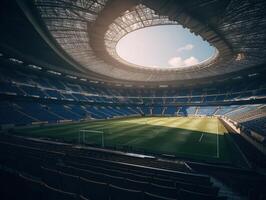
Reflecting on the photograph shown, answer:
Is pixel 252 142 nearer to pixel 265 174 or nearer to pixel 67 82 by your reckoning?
pixel 265 174

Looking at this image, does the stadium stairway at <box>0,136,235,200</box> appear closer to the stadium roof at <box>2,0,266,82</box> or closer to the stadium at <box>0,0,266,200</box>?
the stadium at <box>0,0,266,200</box>

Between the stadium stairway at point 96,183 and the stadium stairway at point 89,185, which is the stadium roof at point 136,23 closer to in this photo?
the stadium stairway at point 96,183

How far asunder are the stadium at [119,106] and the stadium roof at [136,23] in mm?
157

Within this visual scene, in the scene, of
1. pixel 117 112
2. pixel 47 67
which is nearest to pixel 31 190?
pixel 47 67

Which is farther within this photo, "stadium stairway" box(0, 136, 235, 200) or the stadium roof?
the stadium roof

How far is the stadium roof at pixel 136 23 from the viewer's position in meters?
21.3

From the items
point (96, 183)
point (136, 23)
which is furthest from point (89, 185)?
point (136, 23)

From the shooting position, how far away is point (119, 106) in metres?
67.1

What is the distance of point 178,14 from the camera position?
893 inches

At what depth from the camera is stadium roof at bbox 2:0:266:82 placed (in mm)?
21312

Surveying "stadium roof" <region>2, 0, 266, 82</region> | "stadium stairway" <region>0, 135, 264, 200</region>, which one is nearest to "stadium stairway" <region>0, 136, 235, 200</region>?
"stadium stairway" <region>0, 135, 264, 200</region>

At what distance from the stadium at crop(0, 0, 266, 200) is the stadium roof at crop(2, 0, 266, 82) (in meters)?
0.16

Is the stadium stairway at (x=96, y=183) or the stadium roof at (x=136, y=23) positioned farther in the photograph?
the stadium roof at (x=136, y=23)

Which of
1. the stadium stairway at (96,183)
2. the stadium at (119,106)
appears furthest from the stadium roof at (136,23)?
the stadium stairway at (96,183)
